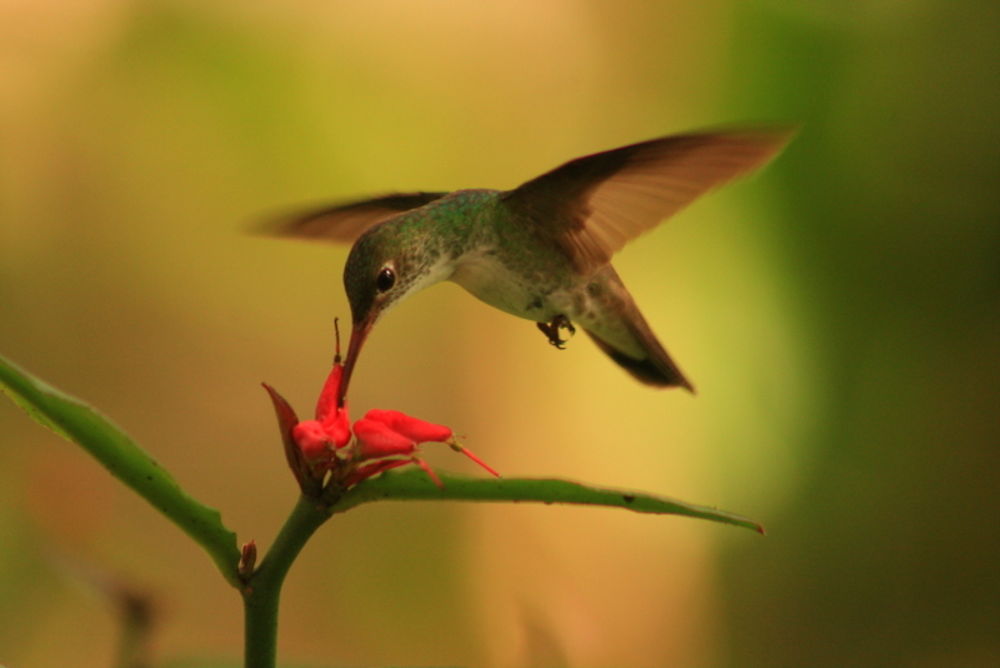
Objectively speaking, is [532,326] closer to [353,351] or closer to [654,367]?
[654,367]

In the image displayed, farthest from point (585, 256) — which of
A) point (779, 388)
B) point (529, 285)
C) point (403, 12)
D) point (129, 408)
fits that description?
point (403, 12)

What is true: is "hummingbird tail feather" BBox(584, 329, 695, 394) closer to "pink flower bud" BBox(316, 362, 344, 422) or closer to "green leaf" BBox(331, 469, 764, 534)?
"pink flower bud" BBox(316, 362, 344, 422)

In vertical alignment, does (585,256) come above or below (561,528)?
above

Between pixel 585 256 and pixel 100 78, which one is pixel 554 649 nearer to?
pixel 585 256

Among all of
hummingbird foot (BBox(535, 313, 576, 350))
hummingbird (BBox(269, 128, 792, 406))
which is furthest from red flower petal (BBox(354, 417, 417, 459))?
hummingbird foot (BBox(535, 313, 576, 350))

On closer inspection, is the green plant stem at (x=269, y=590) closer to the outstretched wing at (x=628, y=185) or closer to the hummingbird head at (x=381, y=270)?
the hummingbird head at (x=381, y=270)

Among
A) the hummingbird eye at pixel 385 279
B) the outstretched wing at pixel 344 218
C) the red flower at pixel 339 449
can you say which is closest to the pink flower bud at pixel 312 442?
the red flower at pixel 339 449

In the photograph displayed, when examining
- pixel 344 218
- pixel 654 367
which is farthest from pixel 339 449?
pixel 654 367
